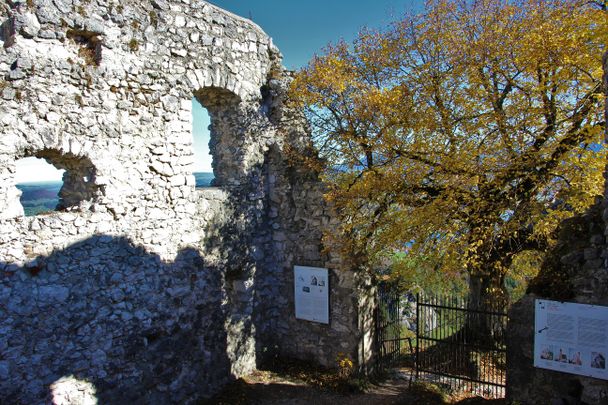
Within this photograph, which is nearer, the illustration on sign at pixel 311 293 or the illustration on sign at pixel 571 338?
the illustration on sign at pixel 571 338

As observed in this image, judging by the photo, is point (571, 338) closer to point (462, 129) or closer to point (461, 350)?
point (461, 350)

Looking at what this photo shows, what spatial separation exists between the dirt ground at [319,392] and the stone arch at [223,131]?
3.82 metres

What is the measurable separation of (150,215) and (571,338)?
6088 millimetres

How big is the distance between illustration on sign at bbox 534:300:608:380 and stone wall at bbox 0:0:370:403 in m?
3.23

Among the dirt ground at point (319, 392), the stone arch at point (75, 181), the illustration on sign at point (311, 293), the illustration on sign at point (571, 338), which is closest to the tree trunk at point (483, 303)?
the dirt ground at point (319, 392)

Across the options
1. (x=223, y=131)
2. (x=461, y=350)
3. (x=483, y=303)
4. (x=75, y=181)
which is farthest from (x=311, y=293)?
(x=75, y=181)

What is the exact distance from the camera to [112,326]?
6062mm

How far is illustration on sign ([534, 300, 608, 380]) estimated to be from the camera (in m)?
5.41

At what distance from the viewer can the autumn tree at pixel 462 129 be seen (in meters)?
6.76

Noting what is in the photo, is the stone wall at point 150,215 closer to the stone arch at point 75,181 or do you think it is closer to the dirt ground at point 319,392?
the stone arch at point 75,181

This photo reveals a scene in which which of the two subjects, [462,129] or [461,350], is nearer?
[462,129]

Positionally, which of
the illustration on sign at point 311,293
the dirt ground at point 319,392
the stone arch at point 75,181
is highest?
the stone arch at point 75,181

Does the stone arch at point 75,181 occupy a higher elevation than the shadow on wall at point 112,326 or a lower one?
higher

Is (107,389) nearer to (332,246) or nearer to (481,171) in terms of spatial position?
(332,246)
